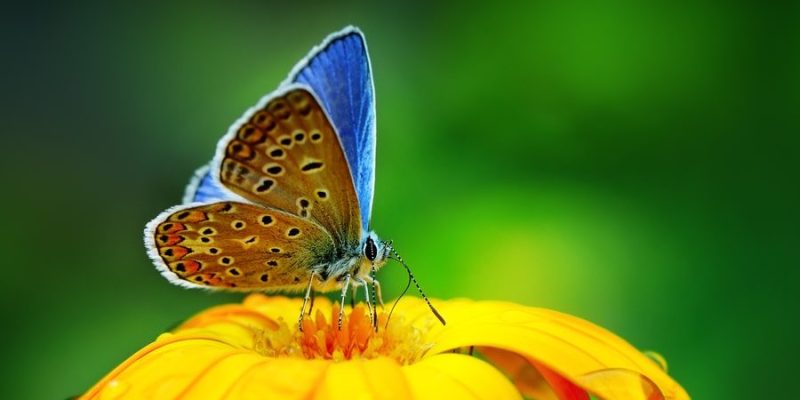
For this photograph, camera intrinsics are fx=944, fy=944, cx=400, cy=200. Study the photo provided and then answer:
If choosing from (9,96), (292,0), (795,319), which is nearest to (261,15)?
(292,0)

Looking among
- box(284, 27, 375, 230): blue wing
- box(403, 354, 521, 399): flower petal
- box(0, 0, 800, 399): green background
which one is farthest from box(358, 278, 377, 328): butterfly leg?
box(0, 0, 800, 399): green background

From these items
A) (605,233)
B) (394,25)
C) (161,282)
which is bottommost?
(161,282)

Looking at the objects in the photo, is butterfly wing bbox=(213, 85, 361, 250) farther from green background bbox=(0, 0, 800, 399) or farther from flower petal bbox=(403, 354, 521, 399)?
green background bbox=(0, 0, 800, 399)

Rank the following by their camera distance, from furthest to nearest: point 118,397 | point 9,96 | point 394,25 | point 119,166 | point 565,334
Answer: point 9,96 → point 119,166 → point 394,25 → point 565,334 → point 118,397

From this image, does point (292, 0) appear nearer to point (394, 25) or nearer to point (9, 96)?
point (394, 25)

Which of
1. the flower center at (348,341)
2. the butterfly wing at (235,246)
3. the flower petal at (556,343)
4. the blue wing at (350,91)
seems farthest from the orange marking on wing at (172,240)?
the flower petal at (556,343)

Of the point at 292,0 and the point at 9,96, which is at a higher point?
the point at 292,0

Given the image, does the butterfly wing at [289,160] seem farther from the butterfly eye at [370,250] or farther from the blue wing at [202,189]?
the blue wing at [202,189]

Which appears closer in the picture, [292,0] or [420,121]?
[420,121]

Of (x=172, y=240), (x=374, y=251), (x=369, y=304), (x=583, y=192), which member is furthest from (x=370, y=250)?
(x=583, y=192)
